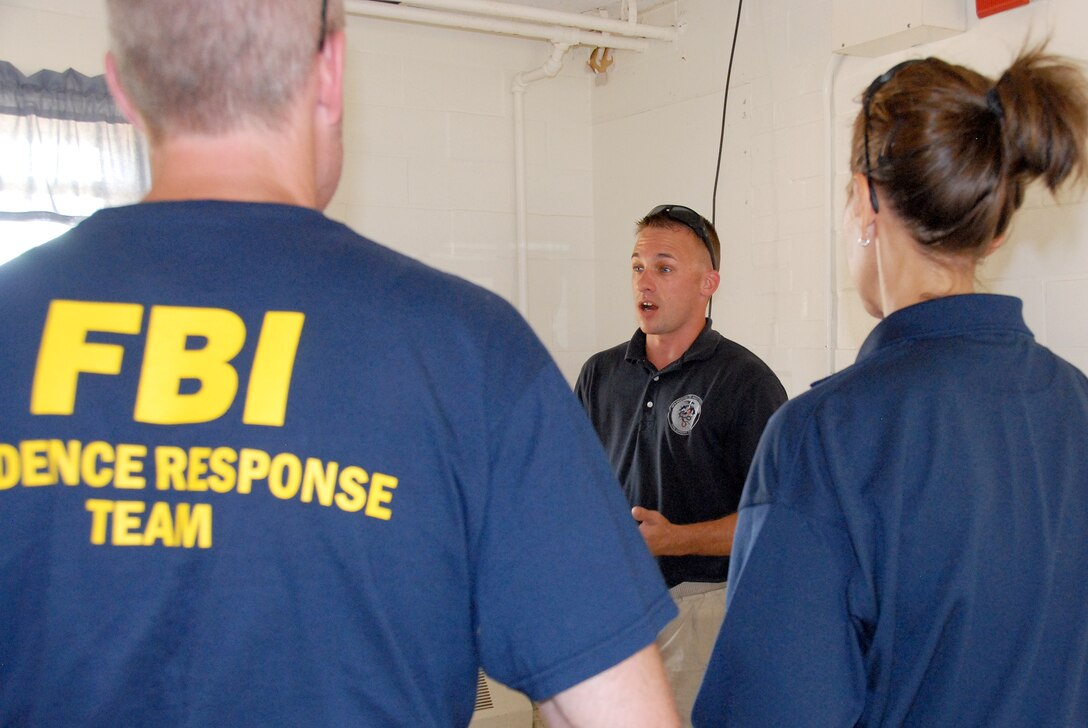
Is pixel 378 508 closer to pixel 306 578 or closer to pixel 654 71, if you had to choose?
pixel 306 578

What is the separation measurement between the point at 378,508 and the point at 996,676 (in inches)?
28.6

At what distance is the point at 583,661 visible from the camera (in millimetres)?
789

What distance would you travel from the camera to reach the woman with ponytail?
1089 millimetres

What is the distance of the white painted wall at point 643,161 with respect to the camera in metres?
2.66

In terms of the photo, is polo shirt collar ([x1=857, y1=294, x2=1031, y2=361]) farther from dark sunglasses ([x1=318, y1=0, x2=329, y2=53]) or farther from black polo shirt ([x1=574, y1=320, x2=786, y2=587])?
black polo shirt ([x1=574, y1=320, x2=786, y2=587])

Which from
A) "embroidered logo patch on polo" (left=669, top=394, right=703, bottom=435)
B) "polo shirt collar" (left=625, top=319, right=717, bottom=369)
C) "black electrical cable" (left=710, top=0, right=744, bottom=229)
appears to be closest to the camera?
"embroidered logo patch on polo" (left=669, top=394, right=703, bottom=435)

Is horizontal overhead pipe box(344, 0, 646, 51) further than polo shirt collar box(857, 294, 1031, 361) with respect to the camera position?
Yes

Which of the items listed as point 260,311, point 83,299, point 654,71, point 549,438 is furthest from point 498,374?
point 654,71

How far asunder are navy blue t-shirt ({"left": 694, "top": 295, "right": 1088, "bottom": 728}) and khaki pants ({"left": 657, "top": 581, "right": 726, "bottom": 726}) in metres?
1.31

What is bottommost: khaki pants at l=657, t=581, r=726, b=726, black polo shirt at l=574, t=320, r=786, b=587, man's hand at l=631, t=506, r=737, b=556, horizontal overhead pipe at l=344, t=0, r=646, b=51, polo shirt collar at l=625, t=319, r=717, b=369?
khaki pants at l=657, t=581, r=726, b=726

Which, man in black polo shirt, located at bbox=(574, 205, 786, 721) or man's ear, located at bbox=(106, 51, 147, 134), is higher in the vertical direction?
man's ear, located at bbox=(106, 51, 147, 134)

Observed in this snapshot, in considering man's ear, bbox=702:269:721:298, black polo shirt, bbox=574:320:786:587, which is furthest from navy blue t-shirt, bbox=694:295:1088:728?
man's ear, bbox=702:269:721:298

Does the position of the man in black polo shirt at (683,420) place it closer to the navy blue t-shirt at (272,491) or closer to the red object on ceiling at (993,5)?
the red object on ceiling at (993,5)

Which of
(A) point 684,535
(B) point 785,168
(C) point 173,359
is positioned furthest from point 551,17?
Answer: (C) point 173,359
